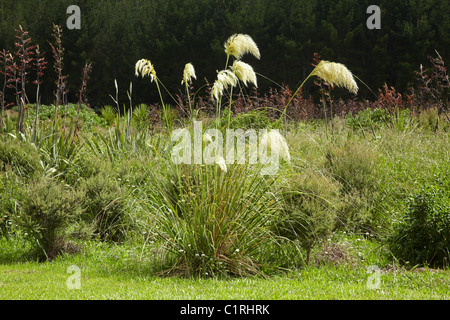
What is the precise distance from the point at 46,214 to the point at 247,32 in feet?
67.8

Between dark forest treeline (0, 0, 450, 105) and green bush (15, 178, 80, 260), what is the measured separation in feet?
58.4

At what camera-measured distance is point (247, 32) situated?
2447 centimetres

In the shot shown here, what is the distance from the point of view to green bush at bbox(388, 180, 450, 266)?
15.9 ft

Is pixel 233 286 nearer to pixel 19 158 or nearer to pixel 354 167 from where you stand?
pixel 354 167

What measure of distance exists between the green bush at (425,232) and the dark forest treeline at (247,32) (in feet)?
58.0

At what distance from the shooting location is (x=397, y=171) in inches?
268

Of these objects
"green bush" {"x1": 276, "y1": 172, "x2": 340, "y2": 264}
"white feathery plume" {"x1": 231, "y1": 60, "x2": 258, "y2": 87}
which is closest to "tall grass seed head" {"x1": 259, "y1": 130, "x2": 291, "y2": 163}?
"white feathery plume" {"x1": 231, "y1": 60, "x2": 258, "y2": 87}

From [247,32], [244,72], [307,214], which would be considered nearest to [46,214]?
[244,72]

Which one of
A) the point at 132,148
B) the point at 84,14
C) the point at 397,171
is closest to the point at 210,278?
the point at 397,171

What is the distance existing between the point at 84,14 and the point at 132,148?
21.9m

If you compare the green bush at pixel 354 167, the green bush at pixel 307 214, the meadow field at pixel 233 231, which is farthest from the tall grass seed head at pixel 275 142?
the green bush at pixel 354 167
